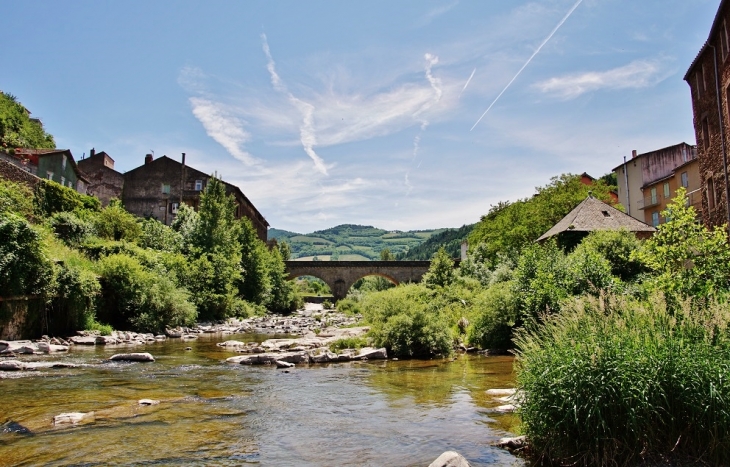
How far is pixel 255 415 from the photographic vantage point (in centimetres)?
965

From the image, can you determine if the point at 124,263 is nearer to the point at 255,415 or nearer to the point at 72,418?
the point at 72,418

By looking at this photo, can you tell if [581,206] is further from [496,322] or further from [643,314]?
[643,314]

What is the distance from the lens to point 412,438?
8.17m

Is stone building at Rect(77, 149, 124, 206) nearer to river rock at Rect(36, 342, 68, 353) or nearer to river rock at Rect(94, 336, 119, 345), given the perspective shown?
river rock at Rect(94, 336, 119, 345)

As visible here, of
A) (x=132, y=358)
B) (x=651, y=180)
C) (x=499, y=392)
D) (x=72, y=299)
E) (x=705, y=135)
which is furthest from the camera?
(x=651, y=180)

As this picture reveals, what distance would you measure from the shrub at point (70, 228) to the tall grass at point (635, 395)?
33048 mm

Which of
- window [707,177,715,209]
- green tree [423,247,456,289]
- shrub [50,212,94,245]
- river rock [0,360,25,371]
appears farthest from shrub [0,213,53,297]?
window [707,177,715,209]

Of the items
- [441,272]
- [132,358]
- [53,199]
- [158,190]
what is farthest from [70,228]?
[158,190]

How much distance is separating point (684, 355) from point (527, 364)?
1772 millimetres

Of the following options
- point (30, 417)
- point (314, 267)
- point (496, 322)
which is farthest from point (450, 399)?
point (314, 267)

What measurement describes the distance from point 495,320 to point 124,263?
18706 mm

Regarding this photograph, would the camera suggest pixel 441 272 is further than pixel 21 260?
Yes

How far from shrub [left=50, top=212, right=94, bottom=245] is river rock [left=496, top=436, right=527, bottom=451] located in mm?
31950

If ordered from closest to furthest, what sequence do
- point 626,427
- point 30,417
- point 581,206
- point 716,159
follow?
point 626,427 → point 30,417 → point 716,159 → point 581,206
